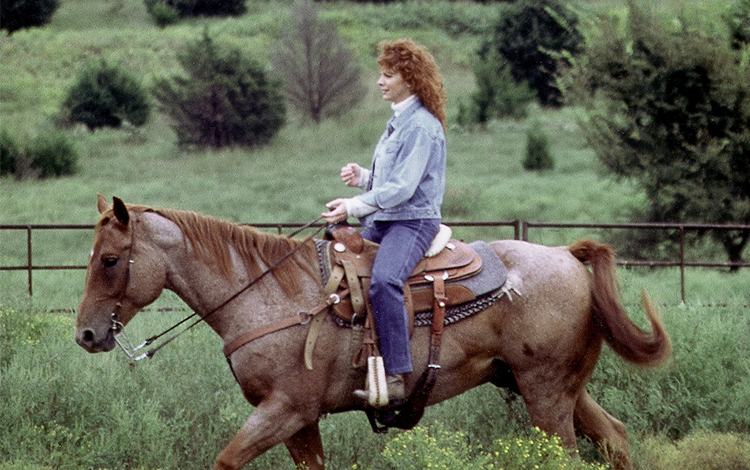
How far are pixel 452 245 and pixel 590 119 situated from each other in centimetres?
1081

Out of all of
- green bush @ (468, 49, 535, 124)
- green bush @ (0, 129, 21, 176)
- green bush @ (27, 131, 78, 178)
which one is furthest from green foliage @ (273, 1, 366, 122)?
green bush @ (0, 129, 21, 176)

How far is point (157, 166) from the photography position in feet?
81.9

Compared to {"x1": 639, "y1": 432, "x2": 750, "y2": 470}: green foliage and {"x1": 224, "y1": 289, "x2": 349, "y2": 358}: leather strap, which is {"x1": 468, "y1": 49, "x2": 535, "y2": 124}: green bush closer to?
{"x1": 639, "y1": 432, "x2": 750, "y2": 470}: green foliage

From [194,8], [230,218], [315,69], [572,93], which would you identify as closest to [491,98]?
[315,69]

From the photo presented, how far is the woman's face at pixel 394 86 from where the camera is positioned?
4508 millimetres

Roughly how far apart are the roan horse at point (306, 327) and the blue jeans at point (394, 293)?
211 mm

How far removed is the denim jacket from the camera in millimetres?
4340

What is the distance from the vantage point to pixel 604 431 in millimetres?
5043

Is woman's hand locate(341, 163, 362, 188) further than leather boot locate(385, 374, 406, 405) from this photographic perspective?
Yes

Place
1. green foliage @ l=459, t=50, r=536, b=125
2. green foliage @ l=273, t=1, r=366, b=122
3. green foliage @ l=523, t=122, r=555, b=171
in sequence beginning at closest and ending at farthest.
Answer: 1. green foliage @ l=523, t=122, r=555, b=171
2. green foliage @ l=273, t=1, r=366, b=122
3. green foliage @ l=459, t=50, r=536, b=125

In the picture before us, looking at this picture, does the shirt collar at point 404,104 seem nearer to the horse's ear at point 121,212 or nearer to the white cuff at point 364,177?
the white cuff at point 364,177

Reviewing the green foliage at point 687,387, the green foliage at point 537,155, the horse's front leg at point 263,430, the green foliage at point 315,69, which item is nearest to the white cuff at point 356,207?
the horse's front leg at point 263,430

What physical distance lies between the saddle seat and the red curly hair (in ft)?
2.85

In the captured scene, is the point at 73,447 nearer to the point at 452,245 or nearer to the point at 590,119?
the point at 452,245
